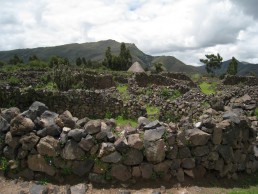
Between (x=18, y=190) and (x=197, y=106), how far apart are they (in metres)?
9.58

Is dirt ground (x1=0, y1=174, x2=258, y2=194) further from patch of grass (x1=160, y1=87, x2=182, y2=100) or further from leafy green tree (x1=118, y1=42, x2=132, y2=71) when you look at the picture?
leafy green tree (x1=118, y1=42, x2=132, y2=71)

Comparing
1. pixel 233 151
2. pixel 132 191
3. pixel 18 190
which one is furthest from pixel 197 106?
pixel 18 190

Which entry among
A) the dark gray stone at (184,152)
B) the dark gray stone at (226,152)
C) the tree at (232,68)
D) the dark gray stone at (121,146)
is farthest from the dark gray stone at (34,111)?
the tree at (232,68)

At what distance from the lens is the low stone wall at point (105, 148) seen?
25.6ft

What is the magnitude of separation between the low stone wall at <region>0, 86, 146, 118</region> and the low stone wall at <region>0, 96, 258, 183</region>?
23.2ft

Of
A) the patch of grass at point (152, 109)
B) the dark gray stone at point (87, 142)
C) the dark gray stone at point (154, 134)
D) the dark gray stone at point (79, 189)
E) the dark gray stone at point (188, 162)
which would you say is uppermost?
the dark gray stone at point (154, 134)

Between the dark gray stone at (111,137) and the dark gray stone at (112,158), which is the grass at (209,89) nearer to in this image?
the dark gray stone at (111,137)

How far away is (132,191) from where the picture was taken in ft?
25.3

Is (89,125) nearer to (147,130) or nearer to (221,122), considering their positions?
(147,130)

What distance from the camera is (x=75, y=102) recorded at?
16375 millimetres

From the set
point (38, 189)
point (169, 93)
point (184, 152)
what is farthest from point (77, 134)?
point (169, 93)

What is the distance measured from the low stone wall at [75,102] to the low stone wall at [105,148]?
7069mm

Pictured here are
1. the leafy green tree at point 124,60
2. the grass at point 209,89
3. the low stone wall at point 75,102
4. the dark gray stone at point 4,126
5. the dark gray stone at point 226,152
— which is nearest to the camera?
the dark gray stone at point 4,126

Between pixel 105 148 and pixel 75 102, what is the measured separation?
29.4ft
